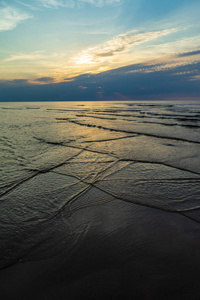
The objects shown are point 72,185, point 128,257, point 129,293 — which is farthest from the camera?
point 72,185

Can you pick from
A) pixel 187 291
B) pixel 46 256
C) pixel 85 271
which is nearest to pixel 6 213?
pixel 46 256

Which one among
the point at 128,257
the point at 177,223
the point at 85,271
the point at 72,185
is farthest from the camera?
the point at 72,185

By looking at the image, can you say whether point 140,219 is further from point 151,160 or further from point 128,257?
point 151,160

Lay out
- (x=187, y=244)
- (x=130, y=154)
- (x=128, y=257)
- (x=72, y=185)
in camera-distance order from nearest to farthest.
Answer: (x=128, y=257) → (x=187, y=244) → (x=72, y=185) → (x=130, y=154)

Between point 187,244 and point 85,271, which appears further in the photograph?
point 187,244

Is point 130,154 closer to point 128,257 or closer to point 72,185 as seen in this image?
point 72,185

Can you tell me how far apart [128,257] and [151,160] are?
2.67m

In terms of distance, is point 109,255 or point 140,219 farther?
point 140,219

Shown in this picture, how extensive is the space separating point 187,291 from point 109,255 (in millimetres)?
559

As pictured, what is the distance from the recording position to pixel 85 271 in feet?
3.99

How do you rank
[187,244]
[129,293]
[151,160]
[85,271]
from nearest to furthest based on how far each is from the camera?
1. [129,293]
2. [85,271]
3. [187,244]
4. [151,160]

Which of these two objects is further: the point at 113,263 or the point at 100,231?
the point at 100,231

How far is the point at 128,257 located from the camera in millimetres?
1337

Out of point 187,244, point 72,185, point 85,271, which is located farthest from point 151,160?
point 85,271
